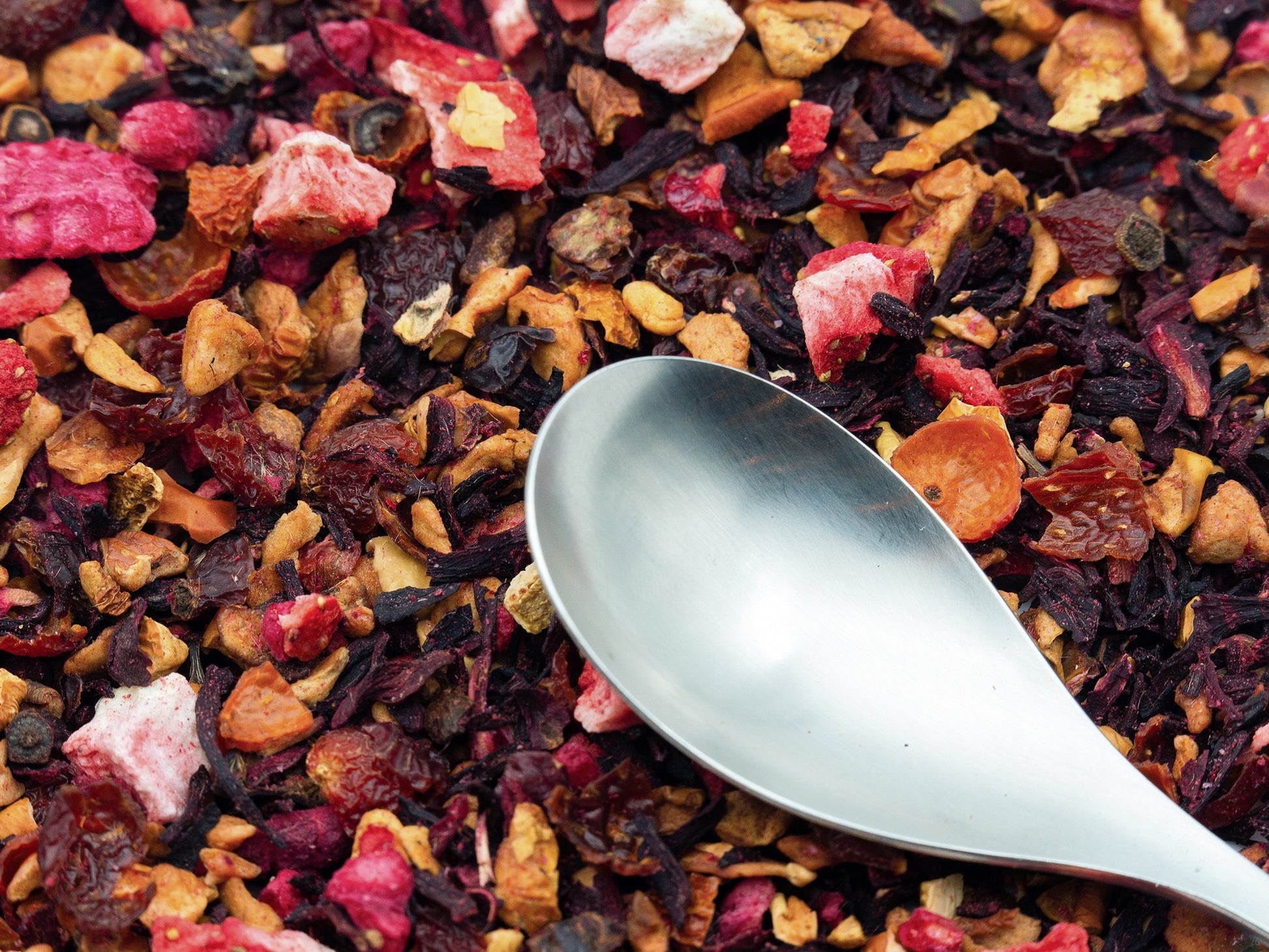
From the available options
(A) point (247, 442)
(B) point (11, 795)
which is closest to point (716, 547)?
(A) point (247, 442)

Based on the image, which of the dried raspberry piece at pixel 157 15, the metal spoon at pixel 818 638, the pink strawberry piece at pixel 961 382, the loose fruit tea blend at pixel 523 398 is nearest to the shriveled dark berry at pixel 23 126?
the loose fruit tea blend at pixel 523 398

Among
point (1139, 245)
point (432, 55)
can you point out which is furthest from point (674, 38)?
point (1139, 245)

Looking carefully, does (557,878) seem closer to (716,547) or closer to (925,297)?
(716,547)

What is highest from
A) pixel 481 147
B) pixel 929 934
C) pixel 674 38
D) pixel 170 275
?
pixel 674 38

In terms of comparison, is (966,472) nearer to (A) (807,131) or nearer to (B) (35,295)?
(A) (807,131)

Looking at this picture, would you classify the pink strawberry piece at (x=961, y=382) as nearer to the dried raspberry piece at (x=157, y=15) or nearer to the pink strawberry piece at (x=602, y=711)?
the pink strawberry piece at (x=602, y=711)

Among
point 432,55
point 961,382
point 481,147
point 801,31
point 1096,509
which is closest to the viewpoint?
point 1096,509
